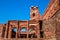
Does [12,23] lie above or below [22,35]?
above

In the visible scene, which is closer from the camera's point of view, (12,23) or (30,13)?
(12,23)

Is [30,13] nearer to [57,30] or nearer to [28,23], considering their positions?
[28,23]

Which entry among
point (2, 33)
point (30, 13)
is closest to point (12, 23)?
point (2, 33)

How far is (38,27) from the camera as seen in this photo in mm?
29500

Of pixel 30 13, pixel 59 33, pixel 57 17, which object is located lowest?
pixel 59 33

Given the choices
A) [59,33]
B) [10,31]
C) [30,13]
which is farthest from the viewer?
[30,13]

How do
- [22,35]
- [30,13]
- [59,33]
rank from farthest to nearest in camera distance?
1. [30,13]
2. [22,35]
3. [59,33]

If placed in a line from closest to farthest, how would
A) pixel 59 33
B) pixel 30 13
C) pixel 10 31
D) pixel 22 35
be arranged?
pixel 59 33
pixel 10 31
pixel 22 35
pixel 30 13

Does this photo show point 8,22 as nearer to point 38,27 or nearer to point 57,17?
point 38,27

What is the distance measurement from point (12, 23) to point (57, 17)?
14007 mm

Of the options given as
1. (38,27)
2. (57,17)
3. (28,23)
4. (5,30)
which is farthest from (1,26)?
(57,17)

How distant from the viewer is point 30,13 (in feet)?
154

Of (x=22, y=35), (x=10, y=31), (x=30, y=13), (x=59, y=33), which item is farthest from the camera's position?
(x=30, y=13)

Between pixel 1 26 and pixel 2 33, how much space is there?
1.47 metres
